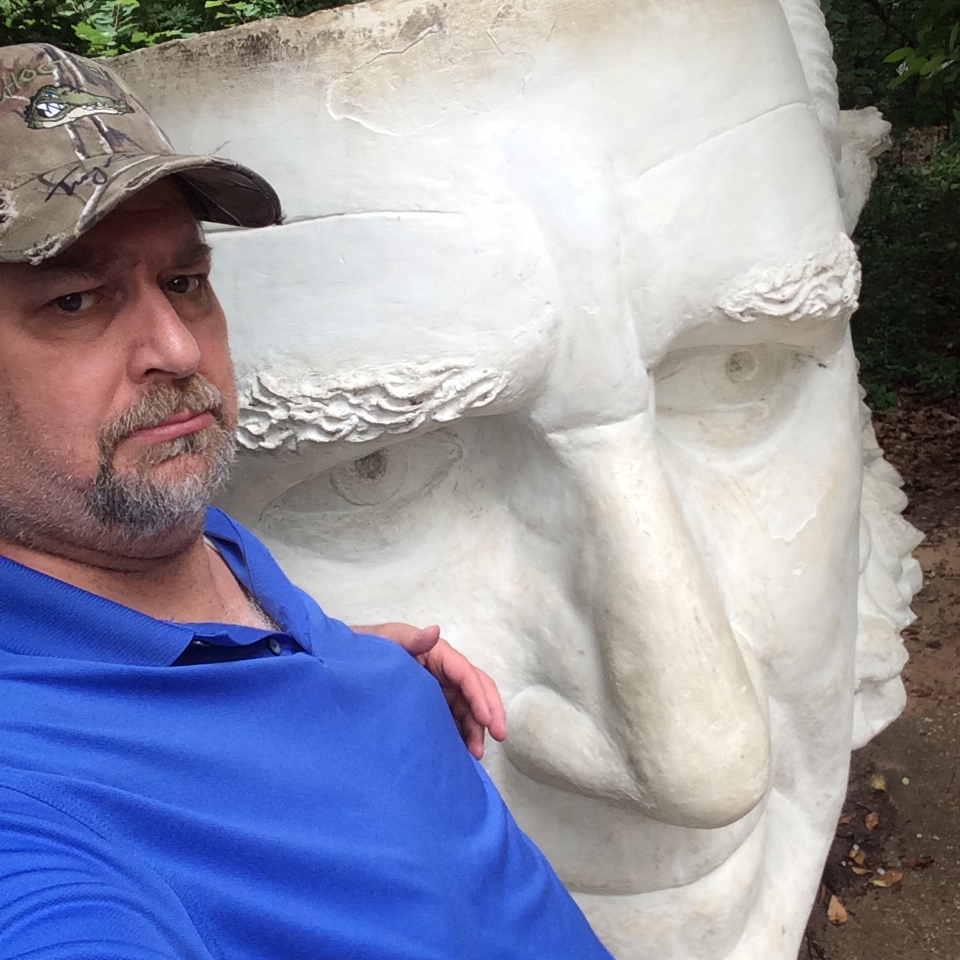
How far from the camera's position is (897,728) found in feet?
10.0

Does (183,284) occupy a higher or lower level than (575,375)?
higher

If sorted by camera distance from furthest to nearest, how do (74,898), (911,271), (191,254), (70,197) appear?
(911,271) → (191,254) → (70,197) → (74,898)

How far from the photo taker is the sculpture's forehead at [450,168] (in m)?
1.02

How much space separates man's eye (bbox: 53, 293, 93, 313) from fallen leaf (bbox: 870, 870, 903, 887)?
242 cm

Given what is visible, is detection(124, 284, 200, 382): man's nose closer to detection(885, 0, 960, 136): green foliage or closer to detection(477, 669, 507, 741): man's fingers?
detection(477, 669, 507, 741): man's fingers

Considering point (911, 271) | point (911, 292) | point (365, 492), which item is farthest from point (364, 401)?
point (911, 271)

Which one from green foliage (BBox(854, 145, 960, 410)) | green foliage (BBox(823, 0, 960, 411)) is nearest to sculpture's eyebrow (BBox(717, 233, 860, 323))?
green foliage (BBox(823, 0, 960, 411))

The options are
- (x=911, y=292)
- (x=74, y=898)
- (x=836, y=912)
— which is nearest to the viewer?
(x=74, y=898)

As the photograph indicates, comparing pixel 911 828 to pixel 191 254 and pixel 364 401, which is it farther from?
pixel 191 254

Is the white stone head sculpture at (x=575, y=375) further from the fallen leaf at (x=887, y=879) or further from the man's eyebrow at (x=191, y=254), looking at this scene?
the fallen leaf at (x=887, y=879)

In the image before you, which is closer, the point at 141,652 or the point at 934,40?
the point at 141,652

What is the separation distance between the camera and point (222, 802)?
769mm

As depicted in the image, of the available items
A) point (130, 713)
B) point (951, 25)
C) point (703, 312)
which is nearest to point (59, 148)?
point (130, 713)

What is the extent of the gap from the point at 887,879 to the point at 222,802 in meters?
2.24
